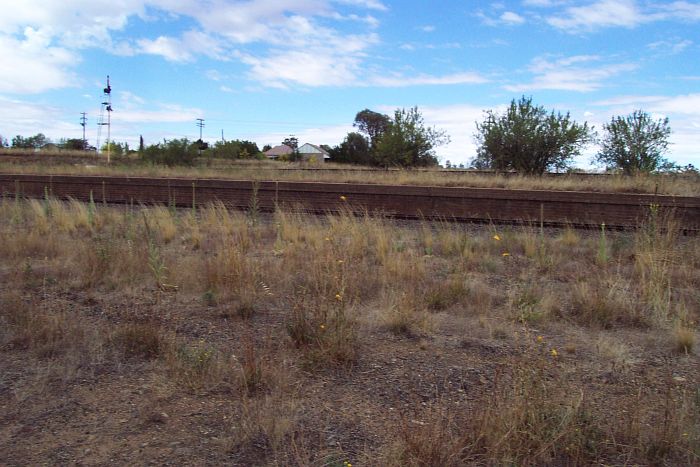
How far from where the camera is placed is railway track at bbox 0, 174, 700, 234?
994cm

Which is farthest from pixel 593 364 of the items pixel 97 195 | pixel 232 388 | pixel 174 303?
pixel 97 195

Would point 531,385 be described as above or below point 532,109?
below

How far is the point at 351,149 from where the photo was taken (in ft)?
Answer: 240

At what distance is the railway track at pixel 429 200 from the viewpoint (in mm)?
9938

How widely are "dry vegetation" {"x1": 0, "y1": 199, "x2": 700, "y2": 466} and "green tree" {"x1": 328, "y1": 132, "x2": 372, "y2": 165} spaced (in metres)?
64.9

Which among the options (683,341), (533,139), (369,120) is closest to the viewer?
(683,341)

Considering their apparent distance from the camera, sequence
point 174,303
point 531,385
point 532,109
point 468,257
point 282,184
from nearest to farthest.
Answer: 1. point 531,385
2. point 174,303
3. point 468,257
4. point 282,184
5. point 532,109

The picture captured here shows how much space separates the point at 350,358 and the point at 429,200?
7.83 meters

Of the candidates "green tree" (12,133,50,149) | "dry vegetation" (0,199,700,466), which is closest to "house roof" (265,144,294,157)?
"green tree" (12,133,50,149)

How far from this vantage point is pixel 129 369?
3.97 meters

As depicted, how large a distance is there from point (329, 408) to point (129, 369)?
5.00 feet

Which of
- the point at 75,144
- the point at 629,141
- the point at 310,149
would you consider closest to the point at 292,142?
the point at 310,149

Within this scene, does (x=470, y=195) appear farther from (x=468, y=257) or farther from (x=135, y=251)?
(x=135, y=251)

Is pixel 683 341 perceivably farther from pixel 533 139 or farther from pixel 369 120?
pixel 369 120
